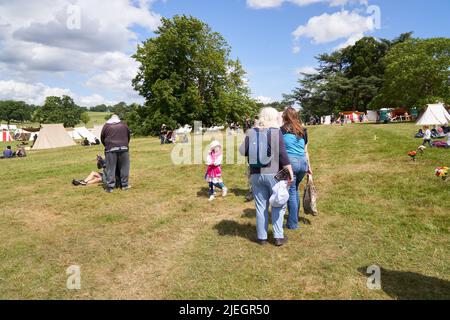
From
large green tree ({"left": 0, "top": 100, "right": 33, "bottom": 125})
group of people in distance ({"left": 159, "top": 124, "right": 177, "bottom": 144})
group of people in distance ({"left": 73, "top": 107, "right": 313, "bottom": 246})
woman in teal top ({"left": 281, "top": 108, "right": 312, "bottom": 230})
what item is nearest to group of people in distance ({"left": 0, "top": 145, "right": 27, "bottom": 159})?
group of people in distance ({"left": 159, "top": 124, "right": 177, "bottom": 144})

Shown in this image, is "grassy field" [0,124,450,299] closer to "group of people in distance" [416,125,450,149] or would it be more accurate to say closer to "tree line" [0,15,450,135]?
"group of people in distance" [416,125,450,149]

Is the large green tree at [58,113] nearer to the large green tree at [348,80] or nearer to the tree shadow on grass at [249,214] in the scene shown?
the large green tree at [348,80]

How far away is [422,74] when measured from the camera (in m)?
39.5

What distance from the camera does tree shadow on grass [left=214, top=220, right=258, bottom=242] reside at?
5910 millimetres

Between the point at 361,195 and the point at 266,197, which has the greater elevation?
the point at 266,197

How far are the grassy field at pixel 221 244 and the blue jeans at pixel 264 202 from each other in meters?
0.29

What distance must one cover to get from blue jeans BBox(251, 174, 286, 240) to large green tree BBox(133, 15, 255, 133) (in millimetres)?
35944

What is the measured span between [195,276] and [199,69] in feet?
140

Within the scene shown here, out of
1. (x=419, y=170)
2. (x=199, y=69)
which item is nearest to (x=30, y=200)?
(x=419, y=170)

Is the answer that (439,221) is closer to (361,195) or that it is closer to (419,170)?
(361,195)

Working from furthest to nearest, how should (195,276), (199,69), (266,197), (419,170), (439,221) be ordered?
(199,69) < (419,170) < (439,221) < (266,197) < (195,276)

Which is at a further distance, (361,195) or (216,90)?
(216,90)
